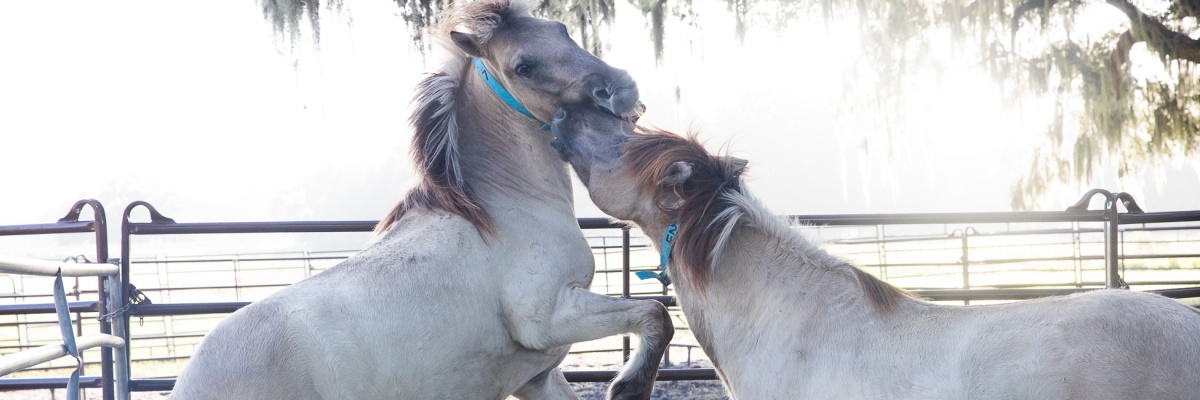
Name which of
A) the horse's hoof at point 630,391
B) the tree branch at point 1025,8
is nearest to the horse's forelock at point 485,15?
the horse's hoof at point 630,391

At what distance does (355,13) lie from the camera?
21.7ft

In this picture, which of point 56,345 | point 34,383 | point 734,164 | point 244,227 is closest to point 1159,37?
point 734,164

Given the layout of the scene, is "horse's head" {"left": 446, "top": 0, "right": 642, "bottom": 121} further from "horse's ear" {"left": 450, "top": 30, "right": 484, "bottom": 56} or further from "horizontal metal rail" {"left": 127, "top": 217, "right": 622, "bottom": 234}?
"horizontal metal rail" {"left": 127, "top": 217, "right": 622, "bottom": 234}

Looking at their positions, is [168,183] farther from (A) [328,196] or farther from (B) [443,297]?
(B) [443,297]

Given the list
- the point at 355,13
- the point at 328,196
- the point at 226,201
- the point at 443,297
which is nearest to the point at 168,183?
the point at 226,201

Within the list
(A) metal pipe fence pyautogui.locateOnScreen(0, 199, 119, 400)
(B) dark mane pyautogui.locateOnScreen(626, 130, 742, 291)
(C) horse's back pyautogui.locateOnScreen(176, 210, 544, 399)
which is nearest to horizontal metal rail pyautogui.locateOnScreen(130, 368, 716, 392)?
(A) metal pipe fence pyautogui.locateOnScreen(0, 199, 119, 400)

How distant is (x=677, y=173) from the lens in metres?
2.22

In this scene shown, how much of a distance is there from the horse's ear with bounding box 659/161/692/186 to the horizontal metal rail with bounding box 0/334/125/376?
6.12ft

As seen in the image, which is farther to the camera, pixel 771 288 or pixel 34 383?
pixel 34 383

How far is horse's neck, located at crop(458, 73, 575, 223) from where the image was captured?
2732 millimetres

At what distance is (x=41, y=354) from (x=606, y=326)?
174cm

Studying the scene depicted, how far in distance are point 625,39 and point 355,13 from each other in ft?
7.28

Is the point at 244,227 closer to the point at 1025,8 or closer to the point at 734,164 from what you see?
the point at 734,164

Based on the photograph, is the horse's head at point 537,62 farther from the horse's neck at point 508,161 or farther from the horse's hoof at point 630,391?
the horse's hoof at point 630,391
